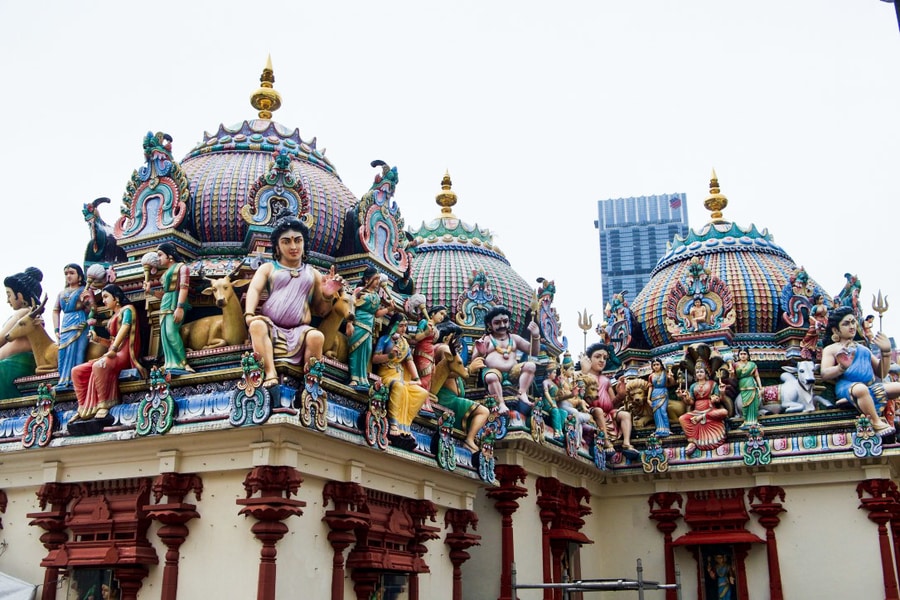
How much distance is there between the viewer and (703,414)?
81.8 feet

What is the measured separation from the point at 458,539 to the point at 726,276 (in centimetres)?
1405

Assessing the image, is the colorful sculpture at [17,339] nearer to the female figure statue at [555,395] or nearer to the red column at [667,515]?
the female figure statue at [555,395]

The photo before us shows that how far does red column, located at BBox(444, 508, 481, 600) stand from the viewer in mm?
19062

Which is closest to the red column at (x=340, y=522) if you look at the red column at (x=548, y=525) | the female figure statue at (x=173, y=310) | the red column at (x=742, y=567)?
the female figure statue at (x=173, y=310)

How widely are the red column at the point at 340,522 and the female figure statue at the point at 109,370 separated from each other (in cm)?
376

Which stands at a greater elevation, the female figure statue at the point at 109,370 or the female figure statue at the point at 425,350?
the female figure statue at the point at 425,350

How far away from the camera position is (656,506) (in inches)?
1003

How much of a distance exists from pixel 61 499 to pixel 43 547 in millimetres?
940

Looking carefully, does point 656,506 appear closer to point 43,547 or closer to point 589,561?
point 589,561

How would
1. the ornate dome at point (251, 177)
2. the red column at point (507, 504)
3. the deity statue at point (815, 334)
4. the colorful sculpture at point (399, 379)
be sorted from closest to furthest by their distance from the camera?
the colorful sculpture at point (399, 379)
the ornate dome at point (251, 177)
the red column at point (507, 504)
the deity statue at point (815, 334)

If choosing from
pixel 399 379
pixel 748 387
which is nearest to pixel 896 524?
pixel 748 387

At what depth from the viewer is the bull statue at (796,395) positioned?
81.5ft

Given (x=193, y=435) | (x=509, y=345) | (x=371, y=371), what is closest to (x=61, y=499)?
(x=193, y=435)

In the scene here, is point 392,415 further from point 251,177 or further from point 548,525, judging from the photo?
point 548,525
